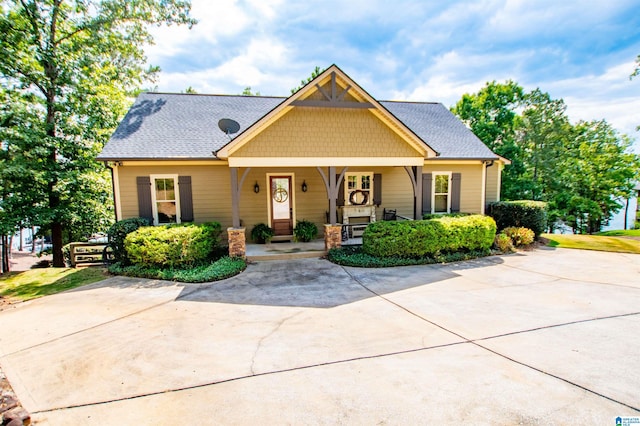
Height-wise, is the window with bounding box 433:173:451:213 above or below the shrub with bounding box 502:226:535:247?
above

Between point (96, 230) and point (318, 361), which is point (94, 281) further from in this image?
point (318, 361)

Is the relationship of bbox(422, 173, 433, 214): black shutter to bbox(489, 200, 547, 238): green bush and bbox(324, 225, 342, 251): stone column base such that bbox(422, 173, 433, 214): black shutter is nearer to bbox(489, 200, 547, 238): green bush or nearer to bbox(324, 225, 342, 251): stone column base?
bbox(489, 200, 547, 238): green bush

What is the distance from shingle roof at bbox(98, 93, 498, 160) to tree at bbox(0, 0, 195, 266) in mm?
1627

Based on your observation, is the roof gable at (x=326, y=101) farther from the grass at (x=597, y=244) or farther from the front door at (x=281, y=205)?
the grass at (x=597, y=244)

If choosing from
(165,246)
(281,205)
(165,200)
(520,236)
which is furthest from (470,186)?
(165,200)

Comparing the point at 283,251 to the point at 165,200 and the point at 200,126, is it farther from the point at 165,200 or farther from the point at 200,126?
the point at 200,126

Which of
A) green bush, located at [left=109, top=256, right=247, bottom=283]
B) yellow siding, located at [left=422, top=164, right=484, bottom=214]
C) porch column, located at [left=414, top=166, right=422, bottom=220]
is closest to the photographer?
green bush, located at [left=109, top=256, right=247, bottom=283]

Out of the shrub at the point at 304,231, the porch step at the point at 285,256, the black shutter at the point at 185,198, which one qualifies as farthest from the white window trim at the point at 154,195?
the shrub at the point at 304,231

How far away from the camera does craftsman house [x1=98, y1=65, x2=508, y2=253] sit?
9.05 m

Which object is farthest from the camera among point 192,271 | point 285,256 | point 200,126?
point 200,126

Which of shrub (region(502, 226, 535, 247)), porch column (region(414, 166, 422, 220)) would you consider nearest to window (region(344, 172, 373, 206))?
porch column (region(414, 166, 422, 220))

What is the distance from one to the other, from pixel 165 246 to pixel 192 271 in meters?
1.03

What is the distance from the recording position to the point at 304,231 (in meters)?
11.2

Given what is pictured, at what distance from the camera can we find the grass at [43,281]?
24.6ft
